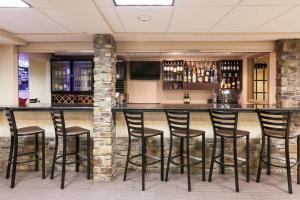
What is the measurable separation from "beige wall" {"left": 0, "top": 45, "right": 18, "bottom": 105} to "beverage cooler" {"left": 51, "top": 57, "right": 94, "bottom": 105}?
262cm

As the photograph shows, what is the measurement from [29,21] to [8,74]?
7.04 ft

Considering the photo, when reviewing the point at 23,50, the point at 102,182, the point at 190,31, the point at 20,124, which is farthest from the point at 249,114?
the point at 23,50

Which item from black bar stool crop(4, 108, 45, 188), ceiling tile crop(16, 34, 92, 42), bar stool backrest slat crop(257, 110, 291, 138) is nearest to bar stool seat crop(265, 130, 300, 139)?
bar stool backrest slat crop(257, 110, 291, 138)

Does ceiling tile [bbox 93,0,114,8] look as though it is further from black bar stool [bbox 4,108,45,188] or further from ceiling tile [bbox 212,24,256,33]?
black bar stool [bbox 4,108,45,188]

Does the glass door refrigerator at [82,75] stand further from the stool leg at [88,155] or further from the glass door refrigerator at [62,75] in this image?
the stool leg at [88,155]

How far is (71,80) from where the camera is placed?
838 centimetres

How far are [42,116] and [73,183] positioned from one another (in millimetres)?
1381

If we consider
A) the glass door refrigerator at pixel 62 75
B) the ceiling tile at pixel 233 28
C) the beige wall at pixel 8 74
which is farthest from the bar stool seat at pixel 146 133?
the glass door refrigerator at pixel 62 75

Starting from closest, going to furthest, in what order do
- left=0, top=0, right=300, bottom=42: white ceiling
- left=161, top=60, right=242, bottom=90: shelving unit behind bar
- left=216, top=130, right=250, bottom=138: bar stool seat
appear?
left=0, top=0, right=300, bottom=42: white ceiling → left=216, top=130, right=250, bottom=138: bar stool seat → left=161, top=60, right=242, bottom=90: shelving unit behind bar

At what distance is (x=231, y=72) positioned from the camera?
820cm

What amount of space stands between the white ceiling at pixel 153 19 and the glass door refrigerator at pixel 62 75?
3437 mm

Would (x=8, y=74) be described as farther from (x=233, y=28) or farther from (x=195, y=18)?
(x=233, y=28)

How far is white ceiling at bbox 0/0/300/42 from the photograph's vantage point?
122 inches

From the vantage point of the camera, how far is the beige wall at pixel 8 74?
552cm
